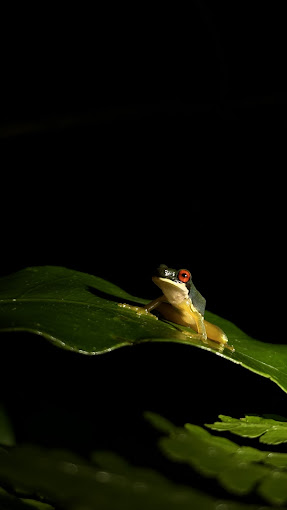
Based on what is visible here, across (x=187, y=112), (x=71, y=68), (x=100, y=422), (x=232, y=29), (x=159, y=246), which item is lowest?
(x=100, y=422)

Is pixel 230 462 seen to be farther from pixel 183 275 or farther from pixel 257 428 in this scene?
pixel 183 275

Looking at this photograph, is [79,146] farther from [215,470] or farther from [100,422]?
[215,470]

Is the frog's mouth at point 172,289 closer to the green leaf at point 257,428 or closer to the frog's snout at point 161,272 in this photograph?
the frog's snout at point 161,272

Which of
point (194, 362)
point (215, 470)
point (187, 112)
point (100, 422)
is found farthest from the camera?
point (187, 112)

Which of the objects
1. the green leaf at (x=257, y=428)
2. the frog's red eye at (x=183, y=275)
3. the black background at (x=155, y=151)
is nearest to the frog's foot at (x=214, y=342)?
the green leaf at (x=257, y=428)

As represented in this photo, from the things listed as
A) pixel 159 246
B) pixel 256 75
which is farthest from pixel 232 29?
pixel 159 246
